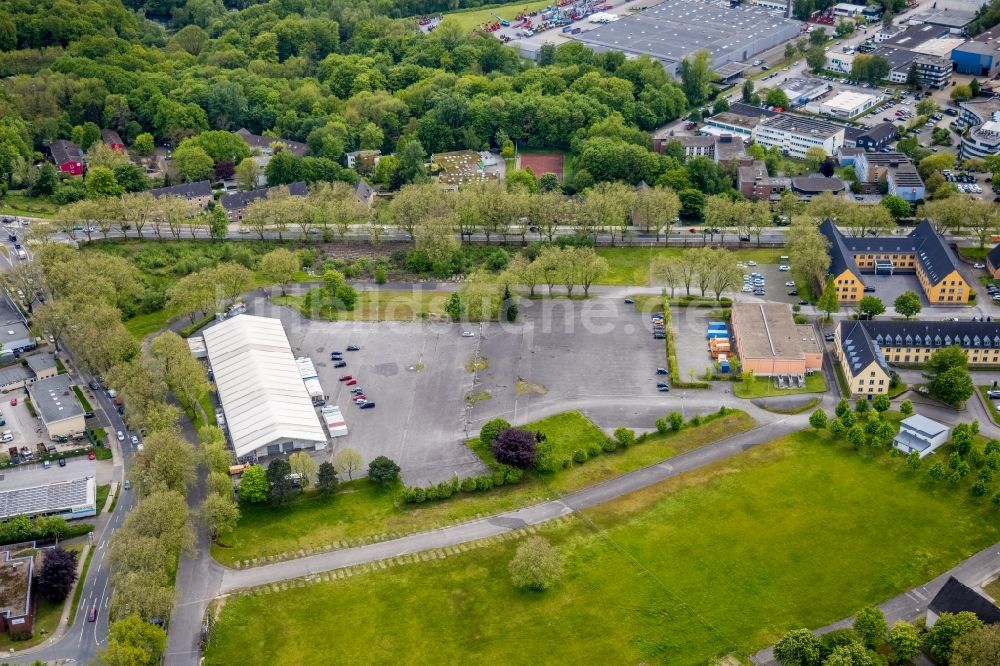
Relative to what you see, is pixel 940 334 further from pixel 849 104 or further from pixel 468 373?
pixel 849 104

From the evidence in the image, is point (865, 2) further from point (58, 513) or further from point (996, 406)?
point (58, 513)

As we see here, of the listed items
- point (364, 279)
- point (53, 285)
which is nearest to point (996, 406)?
point (364, 279)

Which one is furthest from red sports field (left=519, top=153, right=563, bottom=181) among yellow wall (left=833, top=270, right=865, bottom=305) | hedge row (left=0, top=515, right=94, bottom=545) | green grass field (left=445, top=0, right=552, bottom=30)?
hedge row (left=0, top=515, right=94, bottom=545)

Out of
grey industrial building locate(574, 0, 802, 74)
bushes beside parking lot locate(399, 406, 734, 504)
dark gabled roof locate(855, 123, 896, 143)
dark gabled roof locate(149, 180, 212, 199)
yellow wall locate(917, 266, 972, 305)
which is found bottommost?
bushes beside parking lot locate(399, 406, 734, 504)

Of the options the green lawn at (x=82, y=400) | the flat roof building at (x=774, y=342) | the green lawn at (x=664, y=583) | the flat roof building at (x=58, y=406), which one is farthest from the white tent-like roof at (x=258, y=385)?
the flat roof building at (x=774, y=342)

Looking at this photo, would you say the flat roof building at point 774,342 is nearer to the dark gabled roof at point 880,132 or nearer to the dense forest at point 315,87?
the dense forest at point 315,87

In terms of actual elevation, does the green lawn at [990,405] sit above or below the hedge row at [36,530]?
below

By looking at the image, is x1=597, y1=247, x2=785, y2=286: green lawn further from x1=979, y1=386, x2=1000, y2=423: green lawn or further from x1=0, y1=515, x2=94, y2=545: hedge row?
x1=0, y1=515, x2=94, y2=545: hedge row
